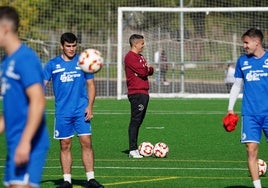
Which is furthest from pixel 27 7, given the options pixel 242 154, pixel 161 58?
pixel 242 154

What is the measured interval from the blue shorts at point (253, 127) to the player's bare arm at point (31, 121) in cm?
466

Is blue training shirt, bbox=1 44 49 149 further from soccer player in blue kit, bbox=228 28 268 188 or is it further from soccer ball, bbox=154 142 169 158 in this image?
soccer ball, bbox=154 142 169 158

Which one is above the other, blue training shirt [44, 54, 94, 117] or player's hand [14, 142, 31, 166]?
blue training shirt [44, 54, 94, 117]

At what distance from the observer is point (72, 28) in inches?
1759

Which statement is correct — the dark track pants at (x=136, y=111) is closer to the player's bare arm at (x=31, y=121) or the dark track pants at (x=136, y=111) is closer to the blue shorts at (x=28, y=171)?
the blue shorts at (x=28, y=171)

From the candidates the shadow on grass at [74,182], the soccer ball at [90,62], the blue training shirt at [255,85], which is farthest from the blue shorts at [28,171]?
the shadow on grass at [74,182]

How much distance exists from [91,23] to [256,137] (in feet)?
102

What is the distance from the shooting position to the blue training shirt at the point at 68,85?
12.8 meters

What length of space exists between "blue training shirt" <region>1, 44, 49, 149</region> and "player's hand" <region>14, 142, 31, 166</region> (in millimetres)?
403

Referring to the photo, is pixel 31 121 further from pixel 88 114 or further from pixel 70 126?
pixel 70 126

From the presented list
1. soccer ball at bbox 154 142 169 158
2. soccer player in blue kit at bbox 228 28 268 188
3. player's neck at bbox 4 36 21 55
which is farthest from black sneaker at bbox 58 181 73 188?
player's neck at bbox 4 36 21 55

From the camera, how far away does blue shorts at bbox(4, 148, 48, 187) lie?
783cm

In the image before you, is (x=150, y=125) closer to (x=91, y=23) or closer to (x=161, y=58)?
(x=161, y=58)

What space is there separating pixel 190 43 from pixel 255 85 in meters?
25.4
